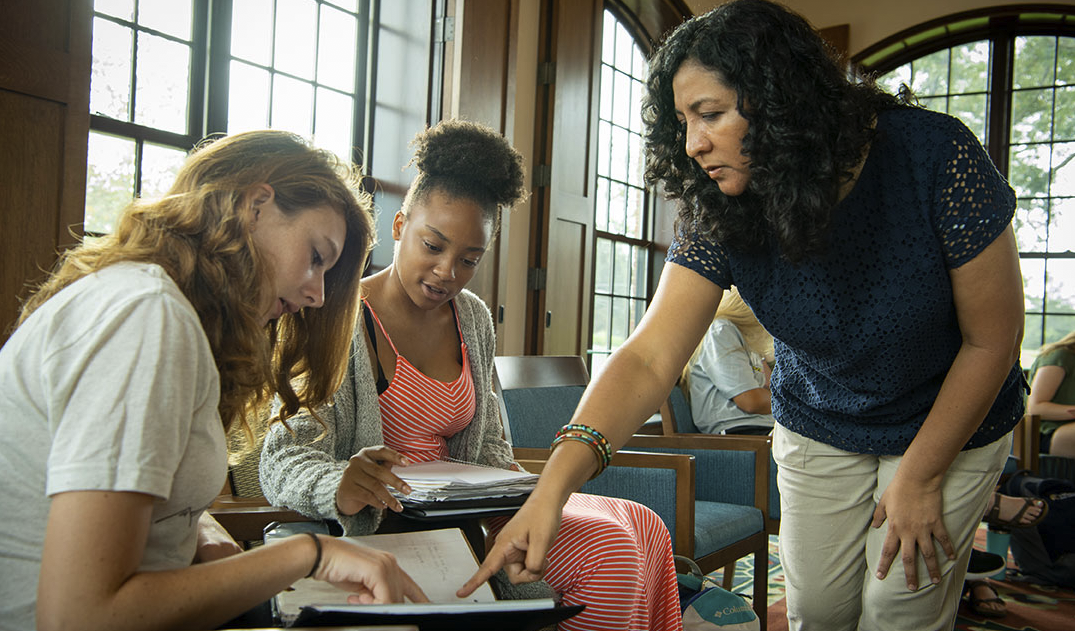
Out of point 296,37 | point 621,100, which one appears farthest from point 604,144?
point 296,37

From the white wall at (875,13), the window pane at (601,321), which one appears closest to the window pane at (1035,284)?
the white wall at (875,13)

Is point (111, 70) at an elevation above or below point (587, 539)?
above

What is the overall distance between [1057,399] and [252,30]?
3830 millimetres

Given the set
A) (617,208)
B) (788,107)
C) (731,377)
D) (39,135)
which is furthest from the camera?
(617,208)

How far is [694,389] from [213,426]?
8.04 feet

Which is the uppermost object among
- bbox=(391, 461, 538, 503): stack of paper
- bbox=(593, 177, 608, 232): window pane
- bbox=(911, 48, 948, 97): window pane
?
bbox=(911, 48, 948, 97): window pane

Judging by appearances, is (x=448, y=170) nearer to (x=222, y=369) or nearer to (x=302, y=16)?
(x=222, y=369)

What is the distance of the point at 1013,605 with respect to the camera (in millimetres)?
3074

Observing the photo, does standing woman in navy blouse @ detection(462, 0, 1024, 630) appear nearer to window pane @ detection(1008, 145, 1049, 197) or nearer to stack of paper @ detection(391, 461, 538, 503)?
stack of paper @ detection(391, 461, 538, 503)

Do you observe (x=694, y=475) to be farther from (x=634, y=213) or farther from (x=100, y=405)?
(x=634, y=213)

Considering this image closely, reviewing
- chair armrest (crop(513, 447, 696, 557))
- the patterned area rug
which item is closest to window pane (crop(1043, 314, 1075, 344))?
the patterned area rug

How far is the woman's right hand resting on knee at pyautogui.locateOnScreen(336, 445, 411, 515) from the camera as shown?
133 cm

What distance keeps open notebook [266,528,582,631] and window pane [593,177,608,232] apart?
3828 mm

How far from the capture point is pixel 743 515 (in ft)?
8.38
